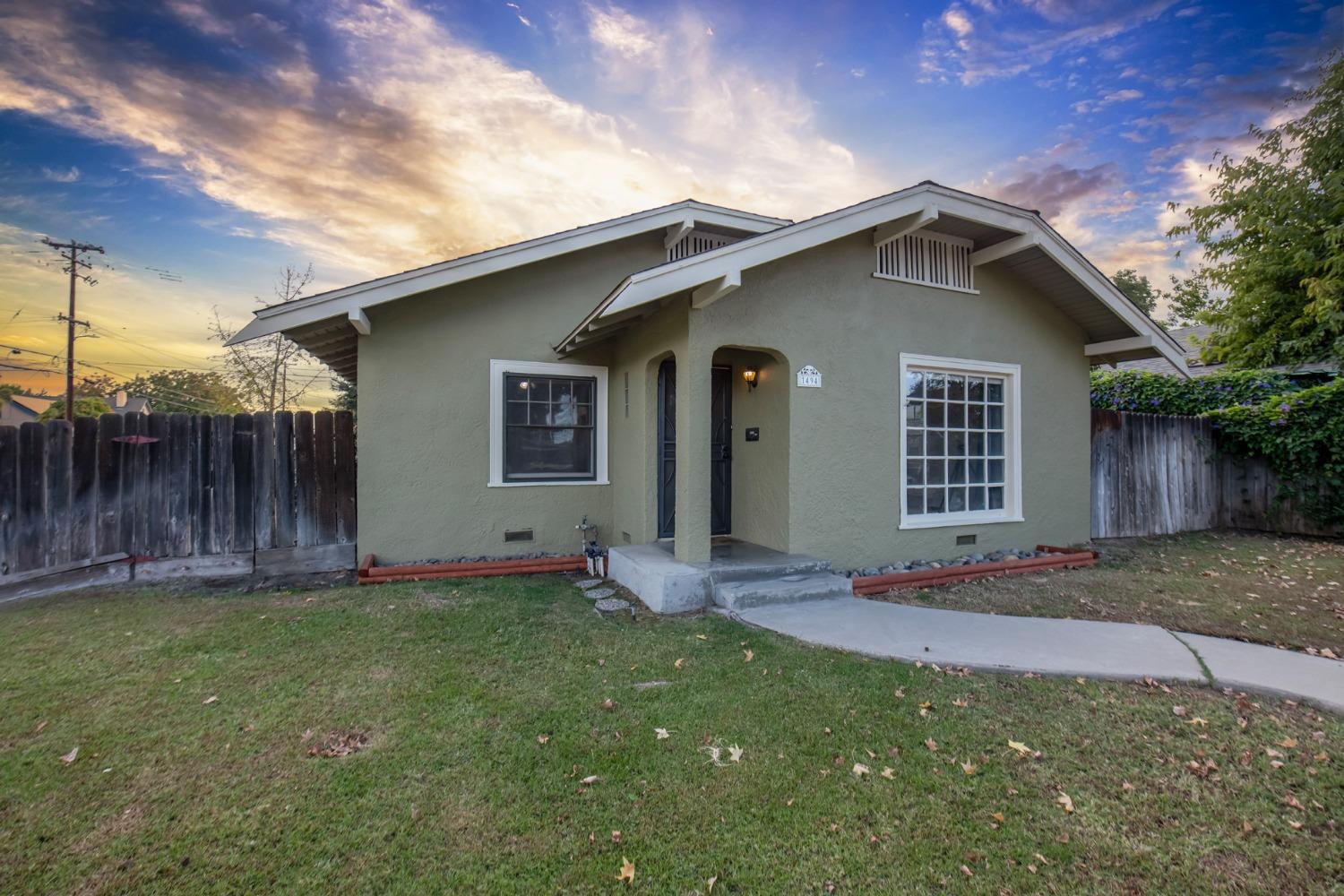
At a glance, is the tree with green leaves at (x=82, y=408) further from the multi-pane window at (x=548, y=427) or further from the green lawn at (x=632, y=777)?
the green lawn at (x=632, y=777)

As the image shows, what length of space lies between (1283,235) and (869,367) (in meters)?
14.0

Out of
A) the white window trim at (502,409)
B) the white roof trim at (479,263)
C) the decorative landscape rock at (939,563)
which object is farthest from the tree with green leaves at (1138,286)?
the white window trim at (502,409)

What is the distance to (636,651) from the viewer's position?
409cm

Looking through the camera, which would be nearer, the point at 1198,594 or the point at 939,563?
the point at 1198,594

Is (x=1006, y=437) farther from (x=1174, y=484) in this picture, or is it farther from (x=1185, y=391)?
(x=1185, y=391)

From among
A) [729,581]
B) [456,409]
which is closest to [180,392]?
[456,409]

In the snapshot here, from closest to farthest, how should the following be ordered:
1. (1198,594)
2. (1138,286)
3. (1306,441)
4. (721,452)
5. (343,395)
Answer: (1198,594), (721,452), (1306,441), (343,395), (1138,286)

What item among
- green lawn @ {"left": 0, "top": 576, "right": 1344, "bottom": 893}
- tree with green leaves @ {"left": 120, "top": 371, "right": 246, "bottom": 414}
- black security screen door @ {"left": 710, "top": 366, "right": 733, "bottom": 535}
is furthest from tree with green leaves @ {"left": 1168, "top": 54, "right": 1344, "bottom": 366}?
tree with green leaves @ {"left": 120, "top": 371, "right": 246, "bottom": 414}

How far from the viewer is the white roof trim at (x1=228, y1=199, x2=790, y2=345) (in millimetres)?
5754

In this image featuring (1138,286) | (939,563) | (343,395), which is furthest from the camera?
(1138,286)

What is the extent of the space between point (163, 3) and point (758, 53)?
24.2ft

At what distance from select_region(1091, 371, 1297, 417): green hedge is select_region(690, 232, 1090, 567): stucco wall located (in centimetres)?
397

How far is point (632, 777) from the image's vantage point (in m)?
2.56

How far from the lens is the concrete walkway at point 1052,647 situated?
3.50 m
